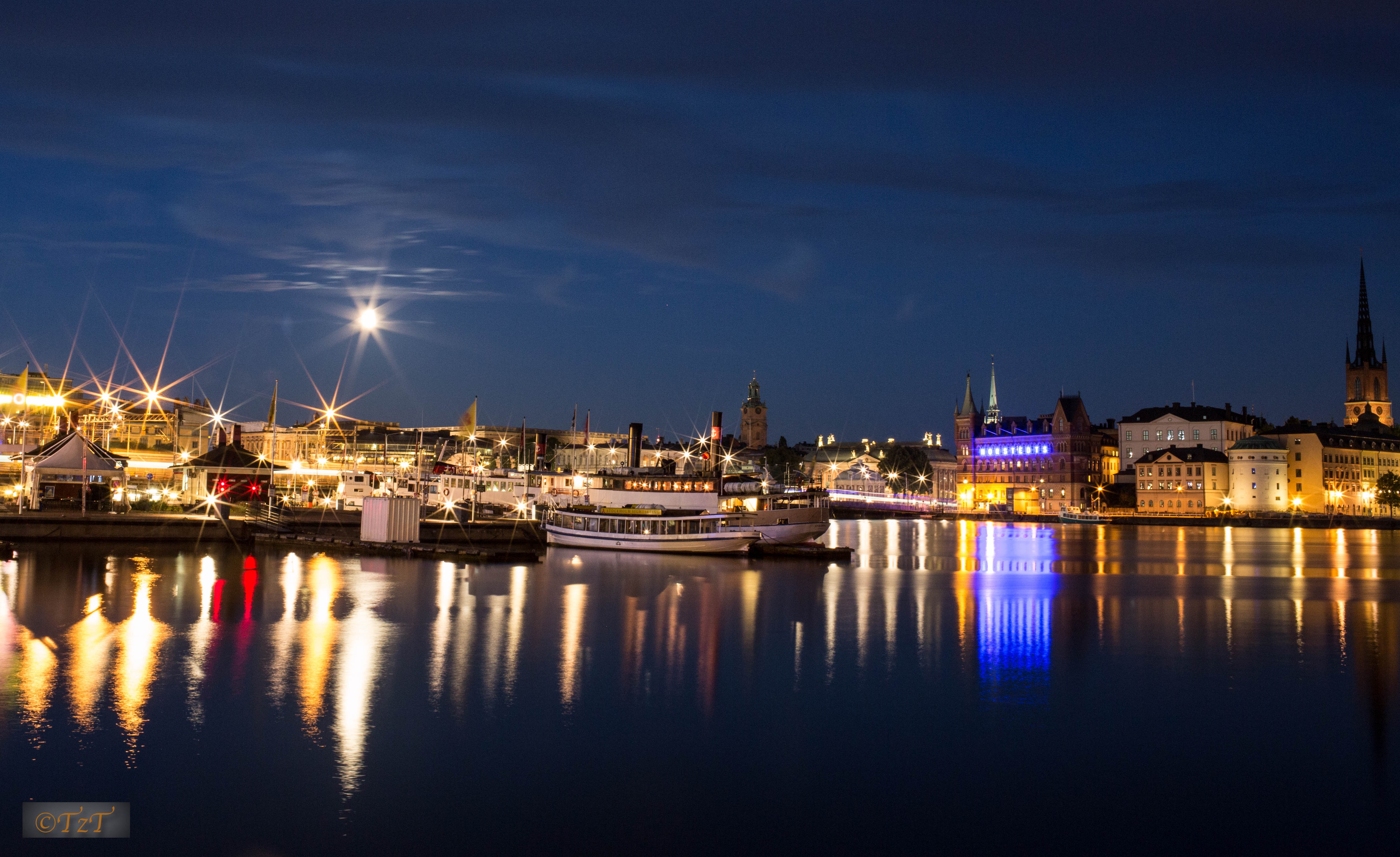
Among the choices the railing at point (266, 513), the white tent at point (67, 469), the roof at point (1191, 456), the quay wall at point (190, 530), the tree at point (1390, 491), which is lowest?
the quay wall at point (190, 530)

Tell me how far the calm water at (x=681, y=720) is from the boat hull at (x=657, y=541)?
17.8 metres

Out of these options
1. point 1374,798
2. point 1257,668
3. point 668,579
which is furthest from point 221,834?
point 668,579

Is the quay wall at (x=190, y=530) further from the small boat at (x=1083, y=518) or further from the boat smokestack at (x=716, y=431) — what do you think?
the small boat at (x=1083, y=518)

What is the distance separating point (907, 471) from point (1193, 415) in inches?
2018

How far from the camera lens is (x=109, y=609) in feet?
104

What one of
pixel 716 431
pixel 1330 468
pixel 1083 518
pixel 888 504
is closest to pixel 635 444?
pixel 716 431

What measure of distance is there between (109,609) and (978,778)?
25475 millimetres

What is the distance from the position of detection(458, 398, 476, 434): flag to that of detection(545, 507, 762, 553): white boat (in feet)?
74.2

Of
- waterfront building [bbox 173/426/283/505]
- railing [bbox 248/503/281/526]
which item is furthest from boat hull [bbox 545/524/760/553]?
waterfront building [bbox 173/426/283/505]

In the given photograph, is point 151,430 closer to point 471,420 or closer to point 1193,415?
point 471,420

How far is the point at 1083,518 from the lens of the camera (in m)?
141

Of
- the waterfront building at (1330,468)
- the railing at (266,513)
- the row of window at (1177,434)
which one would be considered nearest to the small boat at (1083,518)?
the row of window at (1177,434)

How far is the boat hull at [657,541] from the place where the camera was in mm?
59125

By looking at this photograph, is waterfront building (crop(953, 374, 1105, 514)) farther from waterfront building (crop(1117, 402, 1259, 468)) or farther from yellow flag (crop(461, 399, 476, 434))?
yellow flag (crop(461, 399, 476, 434))
